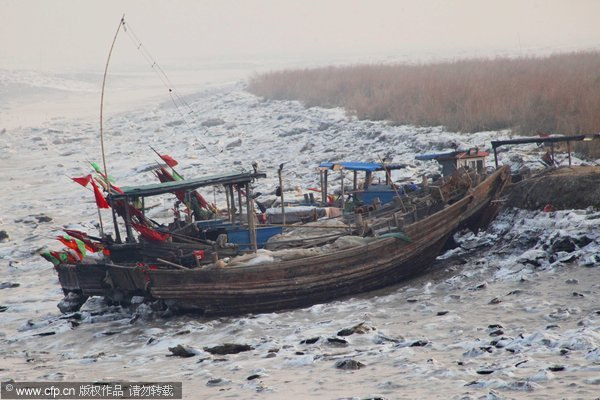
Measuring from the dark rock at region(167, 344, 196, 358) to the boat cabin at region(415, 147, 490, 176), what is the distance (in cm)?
739

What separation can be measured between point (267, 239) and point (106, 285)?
258 cm

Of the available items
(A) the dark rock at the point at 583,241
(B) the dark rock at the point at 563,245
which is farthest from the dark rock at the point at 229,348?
(A) the dark rock at the point at 583,241

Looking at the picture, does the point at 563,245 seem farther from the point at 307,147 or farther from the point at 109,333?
the point at 307,147

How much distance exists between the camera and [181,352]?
11266 mm

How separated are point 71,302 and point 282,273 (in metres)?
3.36

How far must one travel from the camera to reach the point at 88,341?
1275 cm

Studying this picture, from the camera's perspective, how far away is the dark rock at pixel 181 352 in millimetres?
11211

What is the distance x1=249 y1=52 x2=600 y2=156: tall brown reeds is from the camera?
21750 mm

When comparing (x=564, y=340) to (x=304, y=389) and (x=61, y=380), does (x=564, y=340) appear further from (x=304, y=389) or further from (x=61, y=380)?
(x=61, y=380)

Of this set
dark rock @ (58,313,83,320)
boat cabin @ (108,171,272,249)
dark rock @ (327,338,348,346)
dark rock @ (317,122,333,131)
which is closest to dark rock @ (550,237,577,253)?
boat cabin @ (108,171,272,249)

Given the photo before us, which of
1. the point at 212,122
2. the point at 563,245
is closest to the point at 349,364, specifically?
the point at 563,245

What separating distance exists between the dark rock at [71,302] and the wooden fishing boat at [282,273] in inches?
4.0

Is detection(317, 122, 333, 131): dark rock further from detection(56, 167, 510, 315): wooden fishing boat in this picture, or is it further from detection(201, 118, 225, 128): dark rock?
detection(56, 167, 510, 315): wooden fishing boat

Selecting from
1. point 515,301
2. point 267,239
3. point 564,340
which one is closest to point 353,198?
point 267,239
